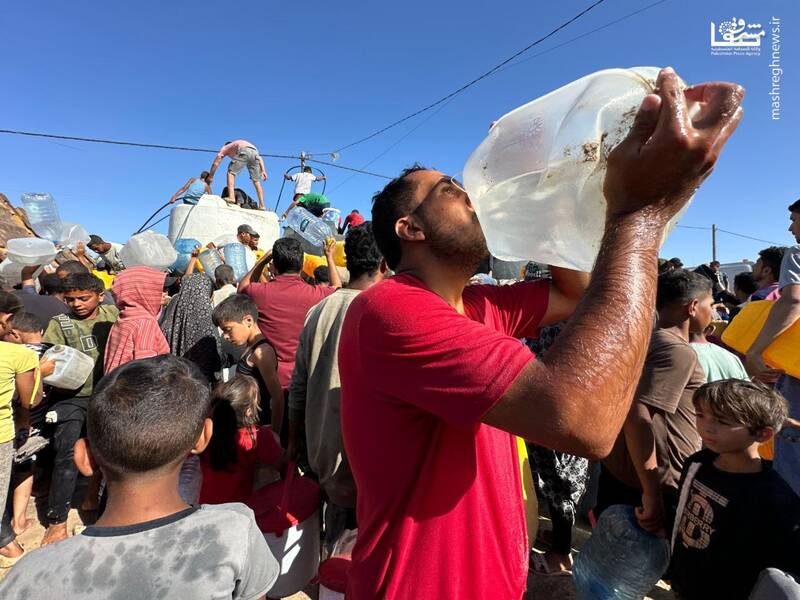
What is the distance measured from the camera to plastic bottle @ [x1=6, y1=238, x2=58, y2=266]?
5.51m

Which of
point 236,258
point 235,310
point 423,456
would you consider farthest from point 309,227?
point 423,456

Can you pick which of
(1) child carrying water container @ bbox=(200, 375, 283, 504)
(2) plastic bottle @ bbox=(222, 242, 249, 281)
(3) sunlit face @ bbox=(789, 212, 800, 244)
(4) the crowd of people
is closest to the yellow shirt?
(4) the crowd of people

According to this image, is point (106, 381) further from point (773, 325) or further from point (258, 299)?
point (773, 325)

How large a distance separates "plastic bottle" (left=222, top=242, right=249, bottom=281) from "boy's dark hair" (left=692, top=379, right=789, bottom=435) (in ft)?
19.1

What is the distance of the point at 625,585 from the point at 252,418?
216cm

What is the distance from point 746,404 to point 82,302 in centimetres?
458

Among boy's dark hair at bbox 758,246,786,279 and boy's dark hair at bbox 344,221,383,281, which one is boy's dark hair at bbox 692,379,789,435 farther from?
boy's dark hair at bbox 758,246,786,279

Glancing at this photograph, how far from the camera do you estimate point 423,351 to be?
85 centimetres

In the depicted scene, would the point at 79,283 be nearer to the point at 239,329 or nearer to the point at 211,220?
the point at 239,329

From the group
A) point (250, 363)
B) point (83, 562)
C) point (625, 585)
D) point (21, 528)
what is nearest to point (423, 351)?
point (83, 562)

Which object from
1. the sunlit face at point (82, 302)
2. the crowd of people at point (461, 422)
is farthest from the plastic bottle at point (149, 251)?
the crowd of people at point (461, 422)

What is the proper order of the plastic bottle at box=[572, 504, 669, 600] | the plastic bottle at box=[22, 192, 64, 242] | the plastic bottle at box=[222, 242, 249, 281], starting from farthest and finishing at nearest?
the plastic bottle at box=[22, 192, 64, 242]
the plastic bottle at box=[222, 242, 249, 281]
the plastic bottle at box=[572, 504, 669, 600]

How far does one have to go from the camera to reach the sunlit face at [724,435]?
193cm

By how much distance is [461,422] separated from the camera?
825mm
